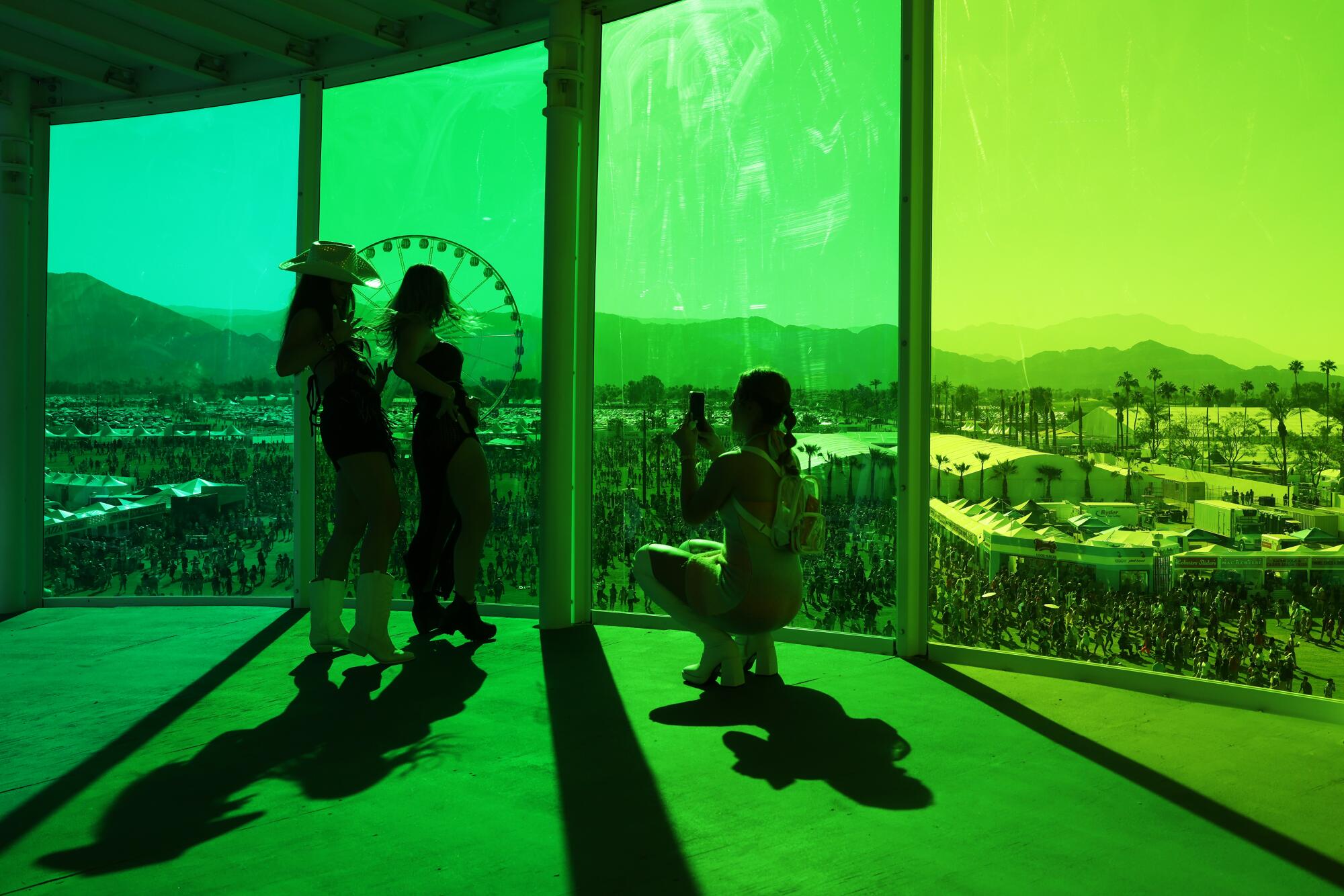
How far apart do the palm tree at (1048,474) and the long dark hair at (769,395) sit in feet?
3.91

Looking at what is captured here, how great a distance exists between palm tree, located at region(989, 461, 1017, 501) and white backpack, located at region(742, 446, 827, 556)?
1.08 metres

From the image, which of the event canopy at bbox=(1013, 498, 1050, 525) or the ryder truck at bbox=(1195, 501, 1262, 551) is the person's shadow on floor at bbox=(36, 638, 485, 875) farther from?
the ryder truck at bbox=(1195, 501, 1262, 551)

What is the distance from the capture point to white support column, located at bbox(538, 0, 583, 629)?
16.1 ft

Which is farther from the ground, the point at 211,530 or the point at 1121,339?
the point at 1121,339

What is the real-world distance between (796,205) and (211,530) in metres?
4.20

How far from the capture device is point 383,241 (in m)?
5.74

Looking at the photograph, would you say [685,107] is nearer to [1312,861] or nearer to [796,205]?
[796,205]

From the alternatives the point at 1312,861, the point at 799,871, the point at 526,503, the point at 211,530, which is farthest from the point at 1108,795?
the point at 211,530

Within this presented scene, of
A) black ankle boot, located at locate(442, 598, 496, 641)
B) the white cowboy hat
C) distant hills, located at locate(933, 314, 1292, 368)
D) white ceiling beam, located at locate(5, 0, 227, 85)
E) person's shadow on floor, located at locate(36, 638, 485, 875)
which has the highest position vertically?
white ceiling beam, located at locate(5, 0, 227, 85)

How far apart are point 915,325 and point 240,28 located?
4.01 m

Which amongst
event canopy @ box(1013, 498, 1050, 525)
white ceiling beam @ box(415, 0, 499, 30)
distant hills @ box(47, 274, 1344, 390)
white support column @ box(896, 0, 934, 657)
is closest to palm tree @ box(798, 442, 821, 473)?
distant hills @ box(47, 274, 1344, 390)

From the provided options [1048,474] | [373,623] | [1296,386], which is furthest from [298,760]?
[1296,386]

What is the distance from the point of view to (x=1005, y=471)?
4.20 metres

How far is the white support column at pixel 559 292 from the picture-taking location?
4.91m
